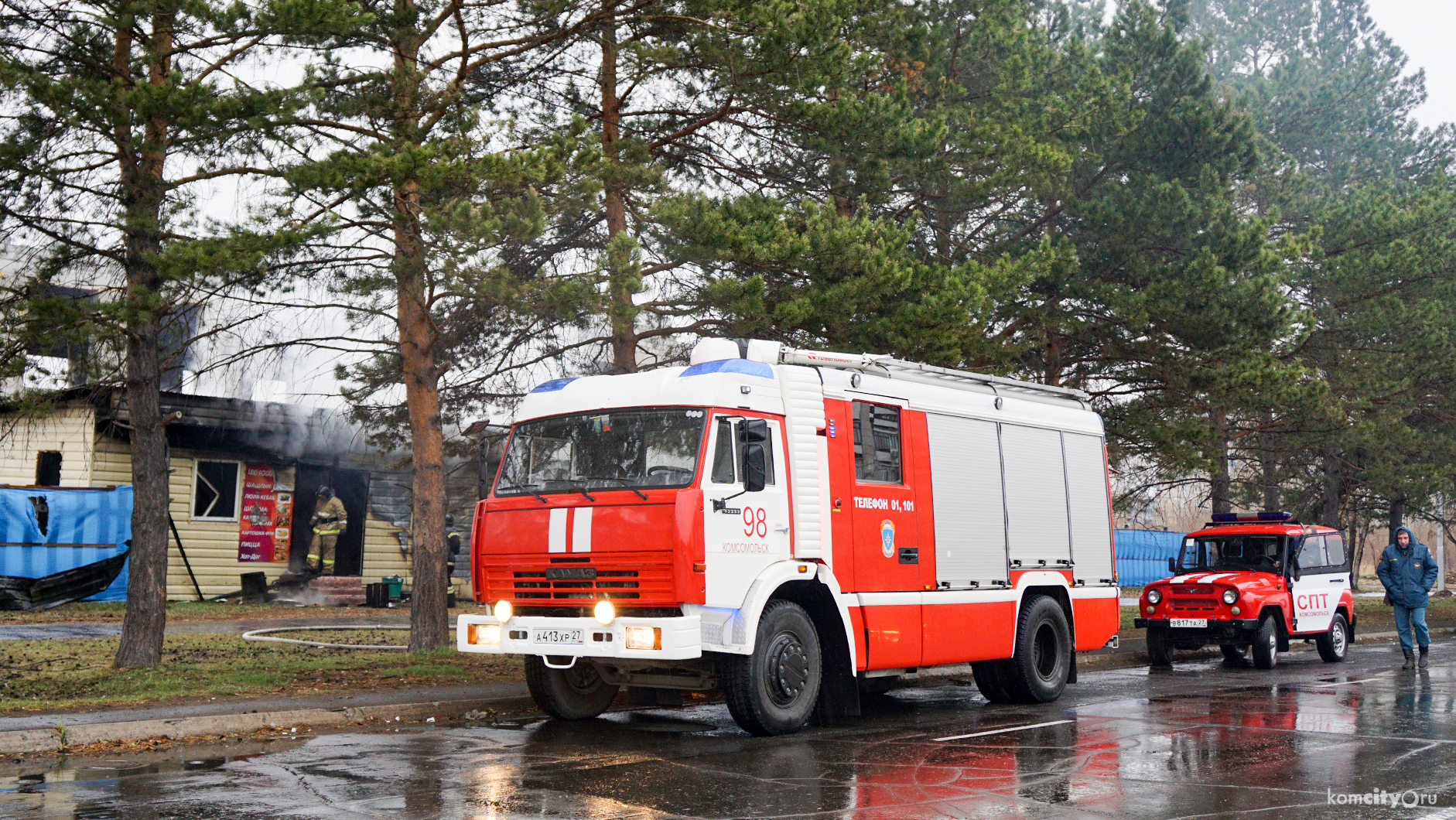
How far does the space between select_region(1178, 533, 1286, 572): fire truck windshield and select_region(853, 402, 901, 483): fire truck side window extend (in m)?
8.70

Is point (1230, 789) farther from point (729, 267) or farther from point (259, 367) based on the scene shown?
point (259, 367)

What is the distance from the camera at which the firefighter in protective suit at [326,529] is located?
91.1 ft

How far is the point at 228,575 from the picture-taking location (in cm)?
2630

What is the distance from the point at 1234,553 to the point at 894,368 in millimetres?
9191

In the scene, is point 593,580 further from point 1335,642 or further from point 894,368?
point 1335,642

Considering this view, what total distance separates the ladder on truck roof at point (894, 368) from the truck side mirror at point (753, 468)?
1272 millimetres

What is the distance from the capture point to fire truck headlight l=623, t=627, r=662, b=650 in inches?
384

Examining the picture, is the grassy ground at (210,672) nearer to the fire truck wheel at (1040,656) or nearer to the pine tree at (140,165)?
the pine tree at (140,165)

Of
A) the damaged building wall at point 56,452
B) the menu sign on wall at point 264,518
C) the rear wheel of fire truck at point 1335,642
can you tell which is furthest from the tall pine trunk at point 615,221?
the damaged building wall at point 56,452

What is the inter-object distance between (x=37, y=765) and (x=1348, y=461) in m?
32.7

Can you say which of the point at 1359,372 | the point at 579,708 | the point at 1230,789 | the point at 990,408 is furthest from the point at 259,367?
the point at 1359,372

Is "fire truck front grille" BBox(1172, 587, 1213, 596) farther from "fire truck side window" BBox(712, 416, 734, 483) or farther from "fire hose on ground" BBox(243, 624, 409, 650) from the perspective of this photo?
"fire hose on ground" BBox(243, 624, 409, 650)

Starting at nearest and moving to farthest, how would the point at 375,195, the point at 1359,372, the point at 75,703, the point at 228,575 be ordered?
the point at 75,703 < the point at 375,195 < the point at 228,575 < the point at 1359,372

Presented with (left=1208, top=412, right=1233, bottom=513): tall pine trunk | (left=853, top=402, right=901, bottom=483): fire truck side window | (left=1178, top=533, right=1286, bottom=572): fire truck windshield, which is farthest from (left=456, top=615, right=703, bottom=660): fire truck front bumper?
(left=1208, top=412, right=1233, bottom=513): tall pine trunk
